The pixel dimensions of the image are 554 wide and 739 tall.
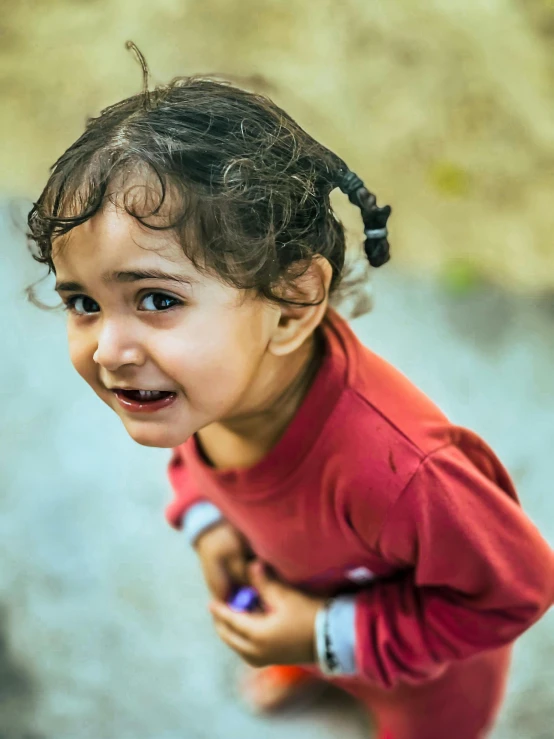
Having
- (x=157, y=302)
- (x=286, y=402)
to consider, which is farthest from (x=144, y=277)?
(x=286, y=402)

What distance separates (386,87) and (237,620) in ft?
1.40

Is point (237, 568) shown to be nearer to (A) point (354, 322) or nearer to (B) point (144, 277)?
(A) point (354, 322)

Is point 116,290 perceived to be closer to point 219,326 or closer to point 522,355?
point 219,326

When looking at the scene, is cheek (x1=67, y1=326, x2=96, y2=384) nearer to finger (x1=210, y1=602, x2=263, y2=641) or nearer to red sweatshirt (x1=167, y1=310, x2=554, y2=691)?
red sweatshirt (x1=167, y1=310, x2=554, y2=691)

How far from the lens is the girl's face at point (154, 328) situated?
0.36 m

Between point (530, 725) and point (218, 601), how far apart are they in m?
0.26

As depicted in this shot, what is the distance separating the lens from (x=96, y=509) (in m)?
0.76

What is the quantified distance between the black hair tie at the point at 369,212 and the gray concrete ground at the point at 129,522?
0.25m

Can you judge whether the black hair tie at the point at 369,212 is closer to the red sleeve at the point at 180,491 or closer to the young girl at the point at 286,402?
the young girl at the point at 286,402

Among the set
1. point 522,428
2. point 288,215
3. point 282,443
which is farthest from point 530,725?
point 288,215

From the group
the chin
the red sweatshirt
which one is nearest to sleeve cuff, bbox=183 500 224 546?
the red sweatshirt

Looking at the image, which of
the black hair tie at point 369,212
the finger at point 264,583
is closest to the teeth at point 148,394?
the black hair tie at point 369,212

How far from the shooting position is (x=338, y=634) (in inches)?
20.8

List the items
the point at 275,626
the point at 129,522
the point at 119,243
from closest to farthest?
the point at 119,243, the point at 275,626, the point at 129,522
